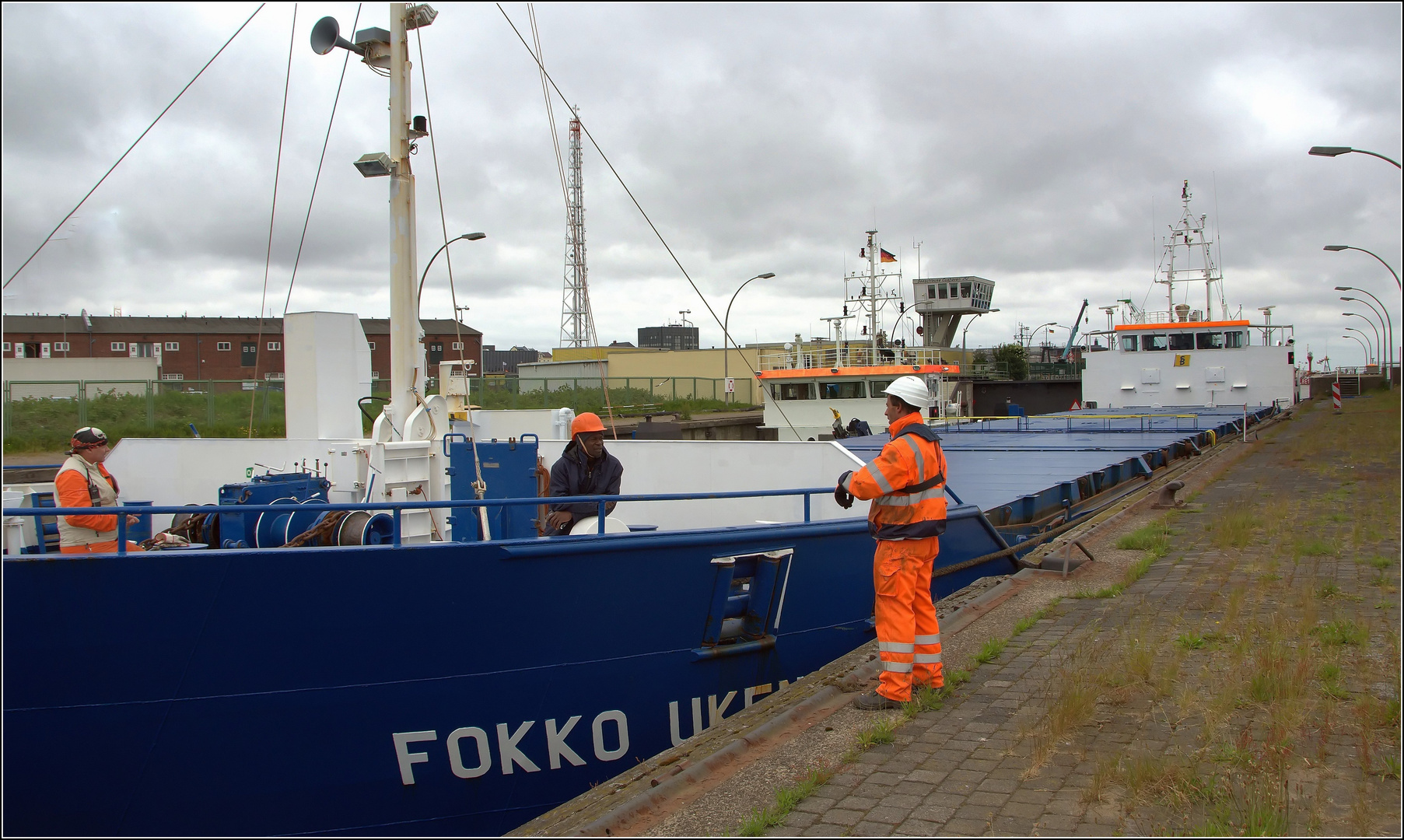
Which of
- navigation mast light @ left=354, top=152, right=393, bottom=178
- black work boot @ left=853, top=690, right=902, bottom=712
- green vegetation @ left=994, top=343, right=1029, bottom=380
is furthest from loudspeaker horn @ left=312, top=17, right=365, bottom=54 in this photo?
green vegetation @ left=994, top=343, right=1029, bottom=380

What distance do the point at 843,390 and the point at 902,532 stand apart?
20.5 meters

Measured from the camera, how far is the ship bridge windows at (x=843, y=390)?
24.6 m

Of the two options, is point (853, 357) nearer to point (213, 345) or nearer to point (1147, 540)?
point (1147, 540)

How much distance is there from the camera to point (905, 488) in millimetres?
4617

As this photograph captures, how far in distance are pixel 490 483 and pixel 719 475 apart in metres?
2.11

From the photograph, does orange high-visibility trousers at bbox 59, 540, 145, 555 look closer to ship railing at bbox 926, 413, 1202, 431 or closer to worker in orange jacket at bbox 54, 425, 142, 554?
worker in orange jacket at bbox 54, 425, 142, 554

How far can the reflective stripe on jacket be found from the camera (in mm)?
5148

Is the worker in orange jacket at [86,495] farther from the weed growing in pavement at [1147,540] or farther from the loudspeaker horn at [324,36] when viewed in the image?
the weed growing in pavement at [1147,540]

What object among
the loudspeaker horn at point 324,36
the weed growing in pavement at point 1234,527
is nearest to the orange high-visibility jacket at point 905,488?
the loudspeaker horn at point 324,36

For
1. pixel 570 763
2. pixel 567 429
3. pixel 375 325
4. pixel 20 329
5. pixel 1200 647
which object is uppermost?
pixel 375 325

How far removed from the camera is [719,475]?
→ 8.42 m

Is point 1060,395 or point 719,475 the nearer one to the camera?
point 719,475

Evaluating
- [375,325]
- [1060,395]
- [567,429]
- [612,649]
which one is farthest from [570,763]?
[1060,395]

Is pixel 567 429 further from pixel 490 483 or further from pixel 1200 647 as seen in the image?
pixel 1200 647
